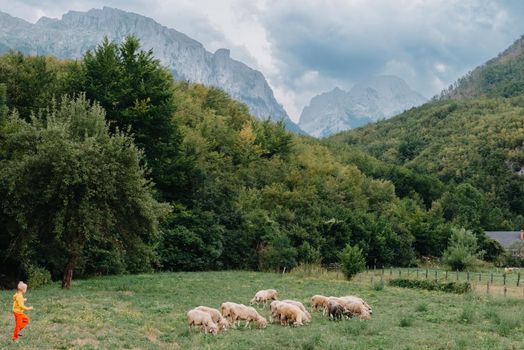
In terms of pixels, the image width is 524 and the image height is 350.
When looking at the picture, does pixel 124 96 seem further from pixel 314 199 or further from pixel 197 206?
pixel 314 199

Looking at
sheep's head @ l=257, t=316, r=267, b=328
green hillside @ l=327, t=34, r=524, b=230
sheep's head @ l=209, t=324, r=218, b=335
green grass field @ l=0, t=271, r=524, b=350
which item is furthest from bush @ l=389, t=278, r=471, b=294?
green hillside @ l=327, t=34, r=524, b=230

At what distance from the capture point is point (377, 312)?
24578mm

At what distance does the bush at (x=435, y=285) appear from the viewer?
3528 cm

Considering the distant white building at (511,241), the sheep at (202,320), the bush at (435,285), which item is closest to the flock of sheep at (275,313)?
the sheep at (202,320)

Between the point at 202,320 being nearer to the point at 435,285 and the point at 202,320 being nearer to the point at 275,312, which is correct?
the point at 275,312

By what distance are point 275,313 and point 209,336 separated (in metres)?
4.52

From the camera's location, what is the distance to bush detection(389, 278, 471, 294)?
35.3 metres

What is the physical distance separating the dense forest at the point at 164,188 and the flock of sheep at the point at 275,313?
33.3 feet

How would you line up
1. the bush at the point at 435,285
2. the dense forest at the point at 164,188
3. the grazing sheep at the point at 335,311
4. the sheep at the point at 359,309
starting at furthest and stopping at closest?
1. the bush at the point at 435,285
2. the dense forest at the point at 164,188
3. the sheep at the point at 359,309
4. the grazing sheep at the point at 335,311

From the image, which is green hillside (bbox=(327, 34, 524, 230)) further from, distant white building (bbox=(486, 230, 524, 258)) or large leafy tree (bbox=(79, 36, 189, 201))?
large leafy tree (bbox=(79, 36, 189, 201))

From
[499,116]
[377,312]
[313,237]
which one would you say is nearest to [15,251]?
[377,312]

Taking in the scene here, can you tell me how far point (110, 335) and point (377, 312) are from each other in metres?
13.9

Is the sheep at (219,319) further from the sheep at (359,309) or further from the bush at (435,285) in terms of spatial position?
the bush at (435,285)

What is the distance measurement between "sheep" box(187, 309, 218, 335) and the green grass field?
43cm
